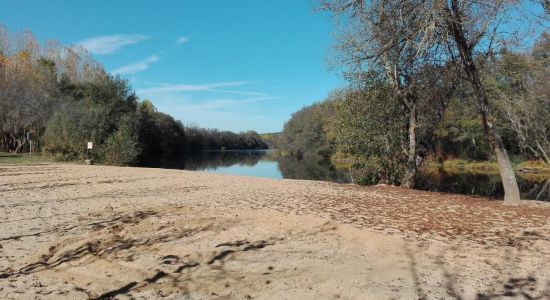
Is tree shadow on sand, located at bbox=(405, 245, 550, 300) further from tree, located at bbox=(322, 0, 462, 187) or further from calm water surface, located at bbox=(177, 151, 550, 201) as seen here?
calm water surface, located at bbox=(177, 151, 550, 201)

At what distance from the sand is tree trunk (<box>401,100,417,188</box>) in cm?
474

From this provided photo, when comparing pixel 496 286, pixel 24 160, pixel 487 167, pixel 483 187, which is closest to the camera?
pixel 496 286

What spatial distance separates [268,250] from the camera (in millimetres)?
5754

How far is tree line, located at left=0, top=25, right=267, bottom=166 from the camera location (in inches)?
1225

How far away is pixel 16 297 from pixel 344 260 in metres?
3.66

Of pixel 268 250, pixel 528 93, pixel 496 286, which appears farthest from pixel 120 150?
pixel 496 286

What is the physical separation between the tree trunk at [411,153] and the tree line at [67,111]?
68.3 feet

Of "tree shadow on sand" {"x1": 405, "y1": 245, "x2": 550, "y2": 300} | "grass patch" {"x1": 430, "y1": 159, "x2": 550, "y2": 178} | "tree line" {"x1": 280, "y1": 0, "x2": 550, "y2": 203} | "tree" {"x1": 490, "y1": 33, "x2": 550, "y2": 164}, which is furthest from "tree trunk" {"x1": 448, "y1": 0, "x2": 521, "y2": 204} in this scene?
"grass patch" {"x1": 430, "y1": 159, "x2": 550, "y2": 178}

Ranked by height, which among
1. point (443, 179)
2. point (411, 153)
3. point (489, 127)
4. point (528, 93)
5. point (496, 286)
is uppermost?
point (528, 93)

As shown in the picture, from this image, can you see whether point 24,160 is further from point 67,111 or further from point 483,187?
point 483,187

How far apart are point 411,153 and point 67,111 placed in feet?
92.6

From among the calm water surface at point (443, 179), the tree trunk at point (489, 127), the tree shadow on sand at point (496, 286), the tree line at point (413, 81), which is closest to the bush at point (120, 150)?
the calm water surface at point (443, 179)

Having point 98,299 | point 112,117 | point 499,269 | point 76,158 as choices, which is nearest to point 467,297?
point 499,269

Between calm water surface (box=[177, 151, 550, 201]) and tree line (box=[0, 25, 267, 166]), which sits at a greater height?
tree line (box=[0, 25, 267, 166])
